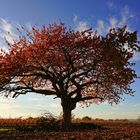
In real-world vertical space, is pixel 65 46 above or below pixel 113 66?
above

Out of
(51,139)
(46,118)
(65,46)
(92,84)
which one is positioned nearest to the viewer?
(51,139)

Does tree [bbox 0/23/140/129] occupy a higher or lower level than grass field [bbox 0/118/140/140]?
higher

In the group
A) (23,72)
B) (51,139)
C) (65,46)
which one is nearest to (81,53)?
(65,46)

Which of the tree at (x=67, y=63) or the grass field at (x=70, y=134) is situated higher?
the tree at (x=67, y=63)

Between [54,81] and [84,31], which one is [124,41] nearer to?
[84,31]

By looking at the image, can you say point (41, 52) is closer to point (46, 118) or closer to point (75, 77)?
point (75, 77)

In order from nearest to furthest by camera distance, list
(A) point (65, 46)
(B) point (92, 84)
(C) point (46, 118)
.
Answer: (C) point (46, 118)
(A) point (65, 46)
(B) point (92, 84)

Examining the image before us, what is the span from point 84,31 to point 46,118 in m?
10.8

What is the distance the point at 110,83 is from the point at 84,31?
624cm

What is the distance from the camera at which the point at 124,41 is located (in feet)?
110

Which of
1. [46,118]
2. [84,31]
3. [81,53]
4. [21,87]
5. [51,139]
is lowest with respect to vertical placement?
[51,139]

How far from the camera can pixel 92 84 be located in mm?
38750

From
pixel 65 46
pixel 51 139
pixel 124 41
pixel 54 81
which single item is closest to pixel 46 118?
pixel 54 81

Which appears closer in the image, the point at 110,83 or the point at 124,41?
the point at 124,41
